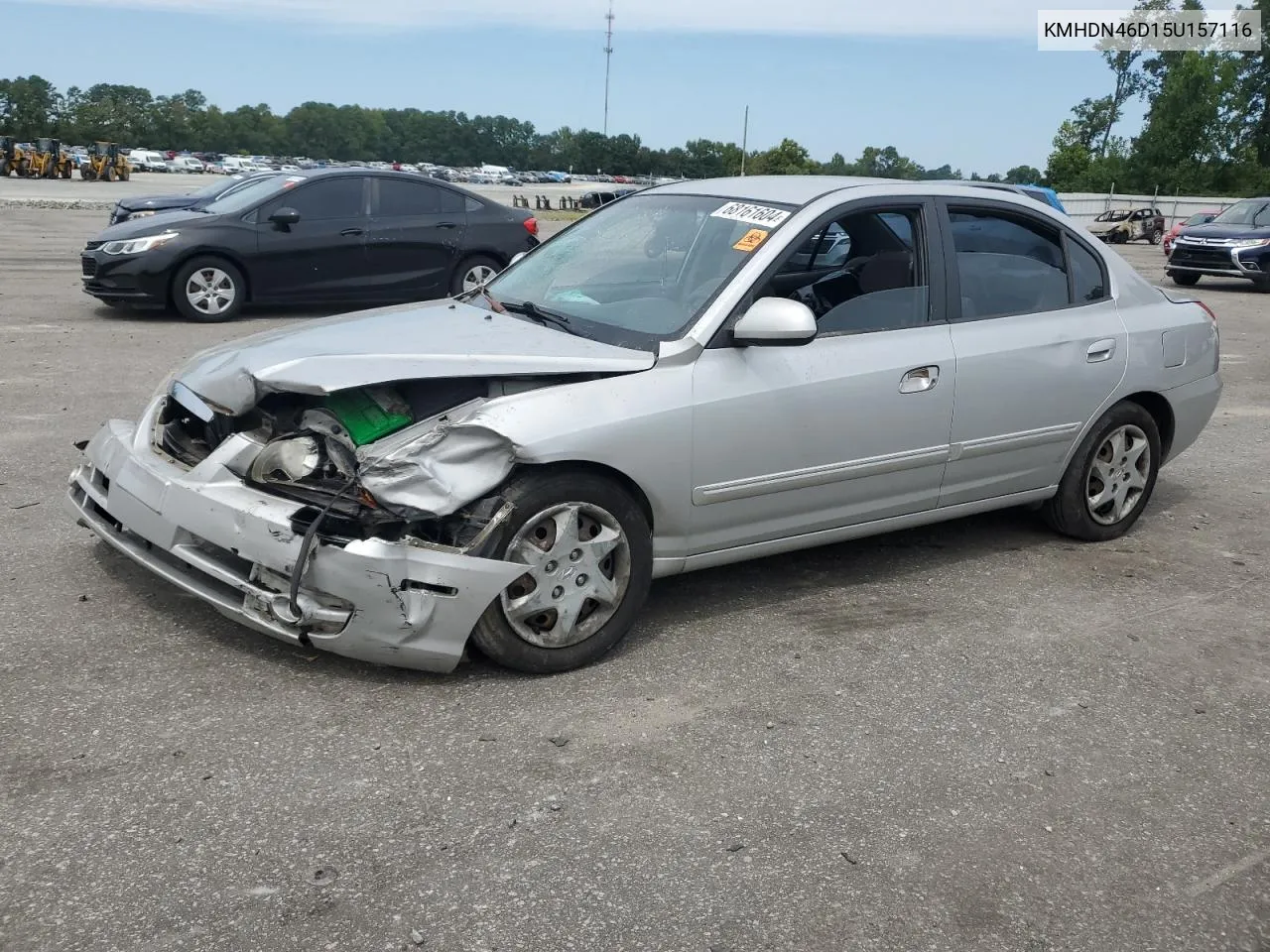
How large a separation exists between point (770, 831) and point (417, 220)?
10388 millimetres

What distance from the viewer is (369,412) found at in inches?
160

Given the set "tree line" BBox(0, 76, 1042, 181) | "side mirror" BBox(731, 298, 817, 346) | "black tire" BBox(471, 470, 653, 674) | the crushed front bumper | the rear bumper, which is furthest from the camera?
"tree line" BBox(0, 76, 1042, 181)

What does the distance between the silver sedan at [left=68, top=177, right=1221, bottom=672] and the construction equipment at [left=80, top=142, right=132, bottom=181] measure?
54000mm

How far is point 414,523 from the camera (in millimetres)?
3861

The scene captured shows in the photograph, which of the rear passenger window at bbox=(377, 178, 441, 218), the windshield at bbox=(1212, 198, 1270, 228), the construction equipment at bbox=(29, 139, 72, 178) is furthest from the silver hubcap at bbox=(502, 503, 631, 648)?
the construction equipment at bbox=(29, 139, 72, 178)

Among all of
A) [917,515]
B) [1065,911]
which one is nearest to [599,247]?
[917,515]

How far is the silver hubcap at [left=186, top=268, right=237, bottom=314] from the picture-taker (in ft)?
38.4

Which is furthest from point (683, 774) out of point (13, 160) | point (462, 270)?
point (13, 160)

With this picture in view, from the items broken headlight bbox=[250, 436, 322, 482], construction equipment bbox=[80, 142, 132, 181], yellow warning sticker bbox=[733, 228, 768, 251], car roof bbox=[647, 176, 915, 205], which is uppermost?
construction equipment bbox=[80, 142, 132, 181]

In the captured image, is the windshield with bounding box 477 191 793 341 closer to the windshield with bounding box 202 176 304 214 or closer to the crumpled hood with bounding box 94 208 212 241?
the crumpled hood with bounding box 94 208 212 241

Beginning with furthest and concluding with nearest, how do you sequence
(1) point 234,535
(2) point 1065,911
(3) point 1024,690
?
(3) point 1024,690 → (1) point 234,535 → (2) point 1065,911

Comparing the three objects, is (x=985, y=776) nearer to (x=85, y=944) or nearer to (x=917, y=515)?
(x=917, y=515)

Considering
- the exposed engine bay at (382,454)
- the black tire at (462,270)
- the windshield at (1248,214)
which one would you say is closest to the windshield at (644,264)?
the exposed engine bay at (382,454)

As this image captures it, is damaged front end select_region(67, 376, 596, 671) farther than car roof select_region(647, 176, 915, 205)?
No
